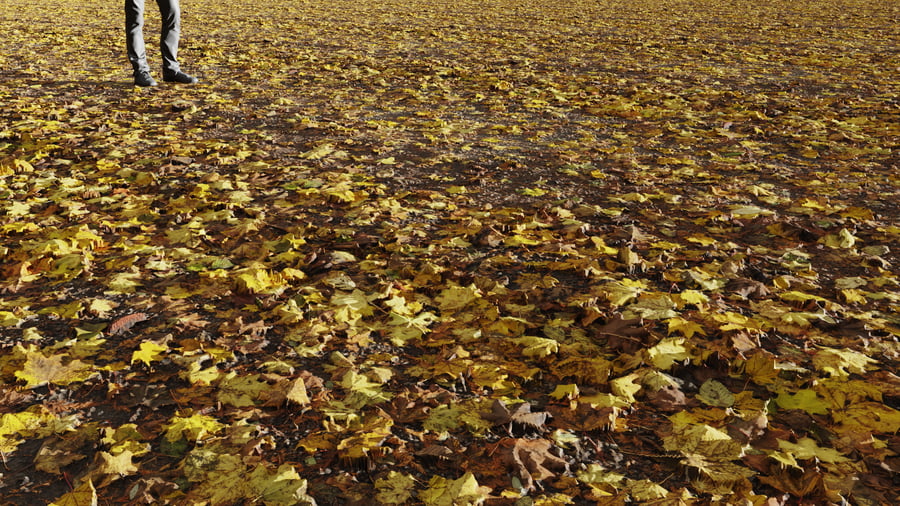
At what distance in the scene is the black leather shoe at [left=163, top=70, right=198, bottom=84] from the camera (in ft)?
20.6

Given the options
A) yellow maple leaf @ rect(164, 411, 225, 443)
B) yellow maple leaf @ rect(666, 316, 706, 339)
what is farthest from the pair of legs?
yellow maple leaf @ rect(666, 316, 706, 339)

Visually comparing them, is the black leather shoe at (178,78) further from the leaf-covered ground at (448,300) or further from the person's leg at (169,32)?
the leaf-covered ground at (448,300)

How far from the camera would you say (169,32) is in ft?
20.0

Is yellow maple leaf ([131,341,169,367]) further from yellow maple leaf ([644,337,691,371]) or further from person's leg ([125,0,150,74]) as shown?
person's leg ([125,0,150,74])

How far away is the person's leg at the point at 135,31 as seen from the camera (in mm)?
5836

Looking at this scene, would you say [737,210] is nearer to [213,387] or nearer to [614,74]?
[213,387]

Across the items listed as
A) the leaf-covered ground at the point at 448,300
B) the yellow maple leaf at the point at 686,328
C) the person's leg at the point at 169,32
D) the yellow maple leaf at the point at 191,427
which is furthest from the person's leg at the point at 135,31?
the yellow maple leaf at the point at 686,328

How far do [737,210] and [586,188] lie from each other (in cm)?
82

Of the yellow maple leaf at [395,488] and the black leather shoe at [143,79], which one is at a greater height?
the yellow maple leaf at [395,488]

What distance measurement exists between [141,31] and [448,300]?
5211 millimetres

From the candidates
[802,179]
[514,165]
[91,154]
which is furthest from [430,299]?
[91,154]

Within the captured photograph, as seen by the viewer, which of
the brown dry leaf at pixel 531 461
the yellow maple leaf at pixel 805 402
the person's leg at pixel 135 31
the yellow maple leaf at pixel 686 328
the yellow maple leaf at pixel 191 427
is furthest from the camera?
the person's leg at pixel 135 31

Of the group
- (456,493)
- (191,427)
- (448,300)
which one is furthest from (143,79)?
(456,493)

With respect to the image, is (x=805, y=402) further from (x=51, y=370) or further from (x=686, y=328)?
(x=51, y=370)
